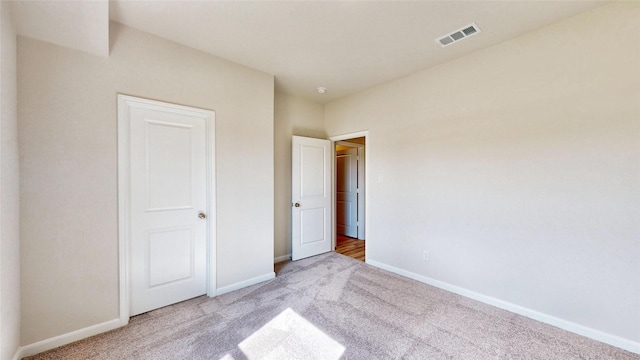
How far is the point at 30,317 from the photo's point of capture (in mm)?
1802

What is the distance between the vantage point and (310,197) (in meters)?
4.00

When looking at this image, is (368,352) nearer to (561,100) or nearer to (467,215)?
(467,215)

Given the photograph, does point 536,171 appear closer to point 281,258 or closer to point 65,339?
point 281,258

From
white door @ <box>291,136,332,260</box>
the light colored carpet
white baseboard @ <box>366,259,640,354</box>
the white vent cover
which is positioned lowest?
the light colored carpet

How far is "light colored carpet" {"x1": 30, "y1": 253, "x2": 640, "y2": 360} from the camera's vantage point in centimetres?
182

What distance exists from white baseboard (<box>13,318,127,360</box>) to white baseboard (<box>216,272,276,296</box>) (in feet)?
2.88

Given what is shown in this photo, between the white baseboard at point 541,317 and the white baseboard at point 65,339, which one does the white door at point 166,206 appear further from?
the white baseboard at point 541,317

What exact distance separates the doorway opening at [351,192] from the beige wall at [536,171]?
1924 millimetres

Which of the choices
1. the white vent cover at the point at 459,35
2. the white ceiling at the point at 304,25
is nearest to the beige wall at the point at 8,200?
the white ceiling at the point at 304,25

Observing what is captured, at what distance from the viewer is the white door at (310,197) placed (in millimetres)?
3844

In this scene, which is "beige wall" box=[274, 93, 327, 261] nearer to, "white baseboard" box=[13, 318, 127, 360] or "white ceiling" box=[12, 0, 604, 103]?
"white ceiling" box=[12, 0, 604, 103]

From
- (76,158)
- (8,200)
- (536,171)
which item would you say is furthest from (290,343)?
(536,171)

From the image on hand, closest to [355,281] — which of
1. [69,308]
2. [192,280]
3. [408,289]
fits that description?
[408,289]

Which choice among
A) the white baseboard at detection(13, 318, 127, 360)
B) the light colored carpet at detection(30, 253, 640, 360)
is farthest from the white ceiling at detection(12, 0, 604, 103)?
the light colored carpet at detection(30, 253, 640, 360)
